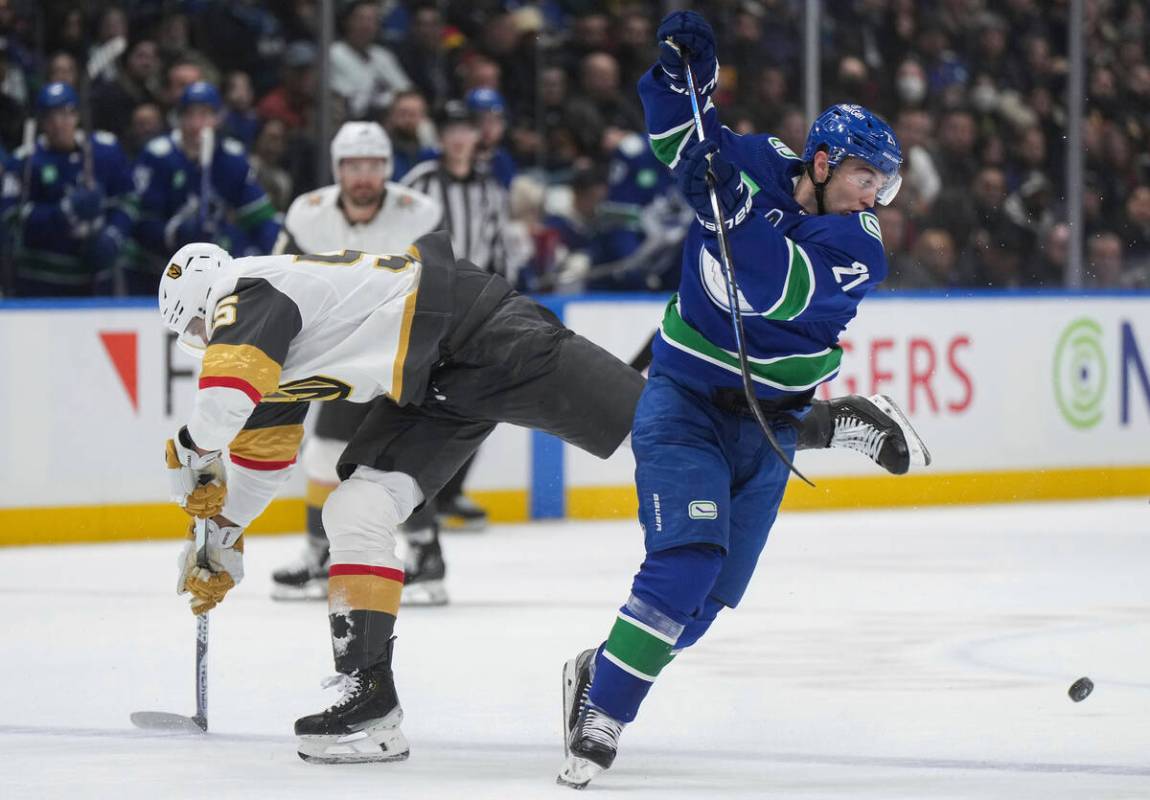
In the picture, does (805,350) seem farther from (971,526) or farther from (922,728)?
(971,526)

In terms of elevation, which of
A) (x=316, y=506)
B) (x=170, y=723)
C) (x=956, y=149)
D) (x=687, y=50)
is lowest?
(x=316, y=506)

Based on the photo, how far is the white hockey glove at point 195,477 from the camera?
12.3 feet

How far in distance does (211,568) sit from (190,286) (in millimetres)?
578

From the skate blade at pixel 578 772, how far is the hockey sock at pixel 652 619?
0.11 metres

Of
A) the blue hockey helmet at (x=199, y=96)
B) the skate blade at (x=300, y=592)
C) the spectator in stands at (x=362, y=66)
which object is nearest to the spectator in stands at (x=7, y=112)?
the blue hockey helmet at (x=199, y=96)

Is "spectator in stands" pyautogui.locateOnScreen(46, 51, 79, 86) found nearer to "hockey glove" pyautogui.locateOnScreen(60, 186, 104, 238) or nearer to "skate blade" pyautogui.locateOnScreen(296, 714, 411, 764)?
"hockey glove" pyautogui.locateOnScreen(60, 186, 104, 238)

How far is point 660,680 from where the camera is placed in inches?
183

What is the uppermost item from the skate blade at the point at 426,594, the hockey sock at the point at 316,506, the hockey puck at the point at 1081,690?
the hockey puck at the point at 1081,690

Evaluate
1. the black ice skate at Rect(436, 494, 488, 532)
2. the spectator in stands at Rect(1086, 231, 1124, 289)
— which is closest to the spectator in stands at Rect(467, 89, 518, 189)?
the black ice skate at Rect(436, 494, 488, 532)

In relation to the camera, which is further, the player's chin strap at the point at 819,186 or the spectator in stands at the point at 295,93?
the spectator in stands at the point at 295,93

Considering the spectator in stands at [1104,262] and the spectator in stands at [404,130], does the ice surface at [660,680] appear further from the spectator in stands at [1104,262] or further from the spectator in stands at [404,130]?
the spectator in stands at [1104,262]

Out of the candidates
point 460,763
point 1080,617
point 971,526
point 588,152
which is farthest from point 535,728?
point 588,152

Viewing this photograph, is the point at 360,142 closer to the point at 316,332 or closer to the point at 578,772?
the point at 316,332

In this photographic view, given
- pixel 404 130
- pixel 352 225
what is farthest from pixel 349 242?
pixel 404 130
